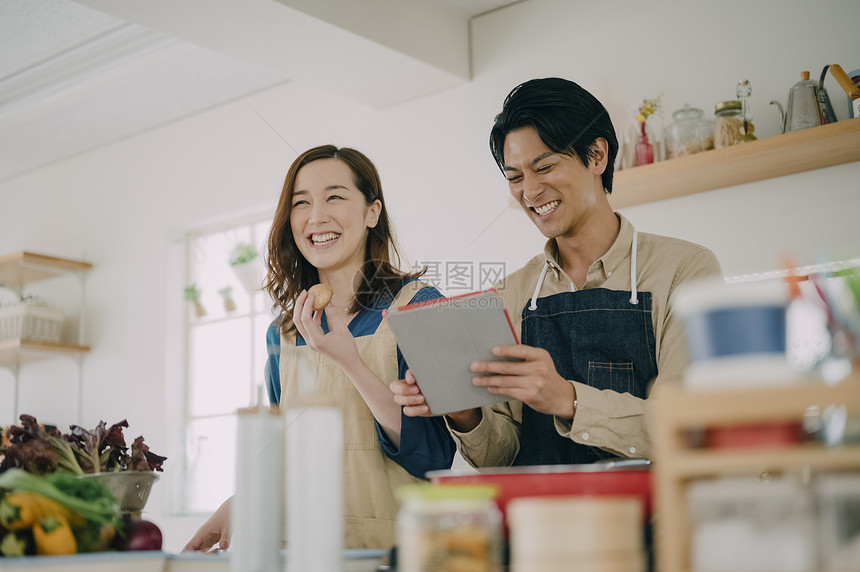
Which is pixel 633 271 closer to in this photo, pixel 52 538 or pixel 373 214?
pixel 373 214

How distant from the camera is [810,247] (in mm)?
2717

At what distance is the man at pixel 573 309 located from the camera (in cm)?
146

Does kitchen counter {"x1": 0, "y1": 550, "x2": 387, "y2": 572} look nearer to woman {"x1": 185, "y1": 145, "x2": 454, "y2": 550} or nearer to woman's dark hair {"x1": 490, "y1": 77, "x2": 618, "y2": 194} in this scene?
woman {"x1": 185, "y1": 145, "x2": 454, "y2": 550}

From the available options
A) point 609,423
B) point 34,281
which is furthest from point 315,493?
point 34,281

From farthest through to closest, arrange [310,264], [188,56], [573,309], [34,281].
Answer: [34,281] < [188,56] < [310,264] < [573,309]

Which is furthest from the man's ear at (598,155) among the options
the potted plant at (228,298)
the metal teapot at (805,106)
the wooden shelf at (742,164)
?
the potted plant at (228,298)

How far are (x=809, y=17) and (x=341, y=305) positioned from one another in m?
1.91

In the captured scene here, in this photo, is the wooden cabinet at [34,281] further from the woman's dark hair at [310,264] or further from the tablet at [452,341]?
the tablet at [452,341]

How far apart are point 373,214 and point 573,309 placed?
0.54 m

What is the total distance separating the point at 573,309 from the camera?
5.87ft

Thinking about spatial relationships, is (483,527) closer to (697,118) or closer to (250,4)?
(697,118)

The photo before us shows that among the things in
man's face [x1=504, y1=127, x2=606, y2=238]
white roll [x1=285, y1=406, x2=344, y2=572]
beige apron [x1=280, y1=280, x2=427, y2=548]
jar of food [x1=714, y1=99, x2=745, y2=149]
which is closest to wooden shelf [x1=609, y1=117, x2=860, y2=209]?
jar of food [x1=714, y1=99, x2=745, y2=149]

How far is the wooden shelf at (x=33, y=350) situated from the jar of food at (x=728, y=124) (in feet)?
11.8

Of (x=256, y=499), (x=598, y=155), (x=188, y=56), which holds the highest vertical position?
(x=188, y=56)
